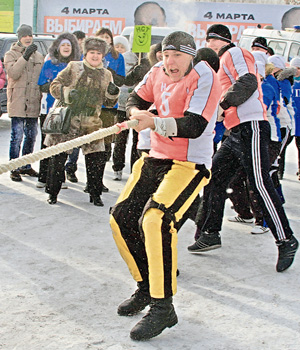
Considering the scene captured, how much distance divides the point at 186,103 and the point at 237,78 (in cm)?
119

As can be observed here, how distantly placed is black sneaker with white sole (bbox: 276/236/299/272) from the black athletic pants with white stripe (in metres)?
0.05

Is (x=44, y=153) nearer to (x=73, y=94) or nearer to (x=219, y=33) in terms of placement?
(x=219, y=33)

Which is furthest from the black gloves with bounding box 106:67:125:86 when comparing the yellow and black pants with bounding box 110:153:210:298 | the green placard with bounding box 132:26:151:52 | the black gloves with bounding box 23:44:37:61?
the yellow and black pants with bounding box 110:153:210:298

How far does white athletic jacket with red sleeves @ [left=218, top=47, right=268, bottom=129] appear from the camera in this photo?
14.5 feet

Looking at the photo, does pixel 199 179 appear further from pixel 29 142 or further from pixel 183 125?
pixel 29 142

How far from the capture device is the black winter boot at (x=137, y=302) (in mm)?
3490

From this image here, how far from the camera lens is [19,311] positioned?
3471 millimetres

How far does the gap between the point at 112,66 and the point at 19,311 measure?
4.51 meters

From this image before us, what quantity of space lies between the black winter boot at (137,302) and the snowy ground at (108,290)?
6cm

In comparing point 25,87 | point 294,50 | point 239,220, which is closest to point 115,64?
point 25,87

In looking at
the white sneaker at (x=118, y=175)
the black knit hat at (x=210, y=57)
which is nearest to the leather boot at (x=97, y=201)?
the white sneaker at (x=118, y=175)

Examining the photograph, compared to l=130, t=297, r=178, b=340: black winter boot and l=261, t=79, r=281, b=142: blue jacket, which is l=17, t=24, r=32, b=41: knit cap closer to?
l=261, t=79, r=281, b=142: blue jacket

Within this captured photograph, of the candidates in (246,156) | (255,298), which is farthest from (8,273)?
(246,156)

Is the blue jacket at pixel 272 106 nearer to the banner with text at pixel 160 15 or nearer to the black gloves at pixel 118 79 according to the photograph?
the black gloves at pixel 118 79
